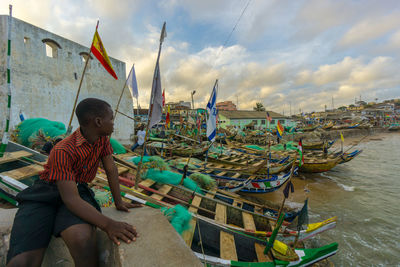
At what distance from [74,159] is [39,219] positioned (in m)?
0.46

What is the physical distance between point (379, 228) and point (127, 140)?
1522 centimetres

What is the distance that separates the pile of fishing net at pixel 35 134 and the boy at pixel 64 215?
516 centimetres

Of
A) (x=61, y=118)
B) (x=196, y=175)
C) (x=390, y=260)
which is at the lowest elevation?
(x=390, y=260)

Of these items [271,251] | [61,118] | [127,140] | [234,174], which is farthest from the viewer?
[127,140]

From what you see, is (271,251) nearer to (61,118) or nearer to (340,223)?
(340,223)

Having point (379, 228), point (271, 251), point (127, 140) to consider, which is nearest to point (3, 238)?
point (271, 251)

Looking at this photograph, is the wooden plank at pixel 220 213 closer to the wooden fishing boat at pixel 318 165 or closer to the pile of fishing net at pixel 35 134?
the pile of fishing net at pixel 35 134

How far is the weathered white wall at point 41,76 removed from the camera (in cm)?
845

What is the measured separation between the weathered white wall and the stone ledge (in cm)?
991

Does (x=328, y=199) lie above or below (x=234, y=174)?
below

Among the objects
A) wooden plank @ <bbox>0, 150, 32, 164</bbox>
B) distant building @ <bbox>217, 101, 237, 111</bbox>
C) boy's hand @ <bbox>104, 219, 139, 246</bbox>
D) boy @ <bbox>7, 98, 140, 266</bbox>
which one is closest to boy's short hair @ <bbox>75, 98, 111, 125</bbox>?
boy @ <bbox>7, 98, 140, 266</bbox>

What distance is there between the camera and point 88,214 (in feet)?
4.18

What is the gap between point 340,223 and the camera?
6652mm

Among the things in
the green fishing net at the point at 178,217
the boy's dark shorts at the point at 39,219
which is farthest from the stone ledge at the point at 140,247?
the green fishing net at the point at 178,217
